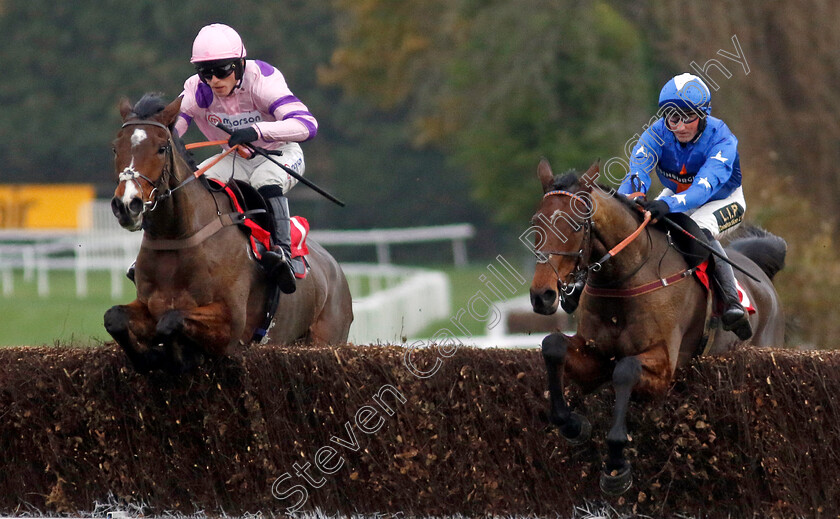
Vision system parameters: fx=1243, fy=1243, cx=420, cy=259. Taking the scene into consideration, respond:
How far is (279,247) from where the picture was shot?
21.1 feet

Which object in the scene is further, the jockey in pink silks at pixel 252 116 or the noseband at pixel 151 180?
the jockey in pink silks at pixel 252 116

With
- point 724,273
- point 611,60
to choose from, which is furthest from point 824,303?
point 611,60

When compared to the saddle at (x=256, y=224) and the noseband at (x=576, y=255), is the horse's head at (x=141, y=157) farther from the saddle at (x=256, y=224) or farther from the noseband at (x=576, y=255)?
the noseband at (x=576, y=255)

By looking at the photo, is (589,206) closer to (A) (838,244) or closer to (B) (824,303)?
(B) (824,303)

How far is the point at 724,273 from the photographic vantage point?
6047 mm

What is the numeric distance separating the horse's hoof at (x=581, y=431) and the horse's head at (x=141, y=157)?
207 cm

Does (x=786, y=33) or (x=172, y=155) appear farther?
(x=786, y=33)

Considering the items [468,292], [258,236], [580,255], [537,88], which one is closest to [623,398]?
[580,255]

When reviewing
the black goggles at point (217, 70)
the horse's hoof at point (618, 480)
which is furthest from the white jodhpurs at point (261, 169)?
the horse's hoof at point (618, 480)

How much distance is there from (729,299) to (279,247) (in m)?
2.27

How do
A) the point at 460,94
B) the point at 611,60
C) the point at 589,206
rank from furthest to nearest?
the point at 460,94
the point at 611,60
the point at 589,206

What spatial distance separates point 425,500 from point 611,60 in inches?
823

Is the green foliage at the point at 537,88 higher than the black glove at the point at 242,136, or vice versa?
the black glove at the point at 242,136

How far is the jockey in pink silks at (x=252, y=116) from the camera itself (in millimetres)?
6293
